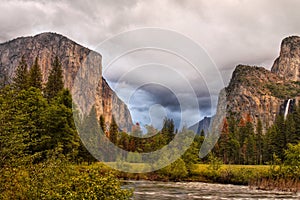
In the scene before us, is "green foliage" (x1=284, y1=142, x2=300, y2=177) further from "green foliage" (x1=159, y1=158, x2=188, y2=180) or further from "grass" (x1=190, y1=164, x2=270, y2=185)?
"green foliage" (x1=159, y1=158, x2=188, y2=180)

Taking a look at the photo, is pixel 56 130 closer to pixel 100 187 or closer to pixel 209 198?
pixel 209 198

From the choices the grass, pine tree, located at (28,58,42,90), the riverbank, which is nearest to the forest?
pine tree, located at (28,58,42,90)

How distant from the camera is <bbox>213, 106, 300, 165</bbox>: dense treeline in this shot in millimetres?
98750

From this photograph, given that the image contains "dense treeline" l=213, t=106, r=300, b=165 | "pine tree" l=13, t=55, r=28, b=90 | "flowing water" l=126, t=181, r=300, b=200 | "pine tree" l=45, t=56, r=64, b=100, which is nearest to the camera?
"flowing water" l=126, t=181, r=300, b=200

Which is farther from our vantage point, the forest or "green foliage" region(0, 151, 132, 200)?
the forest

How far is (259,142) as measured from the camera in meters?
114

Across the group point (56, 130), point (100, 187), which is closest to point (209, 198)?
point (56, 130)

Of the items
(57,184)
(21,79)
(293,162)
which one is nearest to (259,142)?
Answer: (293,162)

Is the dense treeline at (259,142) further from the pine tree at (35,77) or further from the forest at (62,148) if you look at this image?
the pine tree at (35,77)

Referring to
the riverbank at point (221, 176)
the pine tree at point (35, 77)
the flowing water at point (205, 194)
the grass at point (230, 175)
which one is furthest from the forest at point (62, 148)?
the flowing water at point (205, 194)

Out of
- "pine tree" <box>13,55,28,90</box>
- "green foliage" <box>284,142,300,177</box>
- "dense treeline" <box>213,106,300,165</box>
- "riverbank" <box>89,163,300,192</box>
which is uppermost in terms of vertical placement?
"pine tree" <box>13,55,28,90</box>

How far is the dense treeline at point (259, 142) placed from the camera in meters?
98.8

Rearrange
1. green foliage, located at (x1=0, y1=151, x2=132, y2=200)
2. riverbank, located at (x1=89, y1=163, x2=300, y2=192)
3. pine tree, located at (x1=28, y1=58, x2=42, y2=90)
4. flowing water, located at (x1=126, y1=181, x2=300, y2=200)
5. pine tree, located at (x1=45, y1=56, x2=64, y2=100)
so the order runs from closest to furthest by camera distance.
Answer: green foliage, located at (x1=0, y1=151, x2=132, y2=200)
flowing water, located at (x1=126, y1=181, x2=300, y2=200)
riverbank, located at (x1=89, y1=163, x2=300, y2=192)
pine tree, located at (x1=28, y1=58, x2=42, y2=90)
pine tree, located at (x1=45, y1=56, x2=64, y2=100)

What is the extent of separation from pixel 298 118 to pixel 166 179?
4935cm
